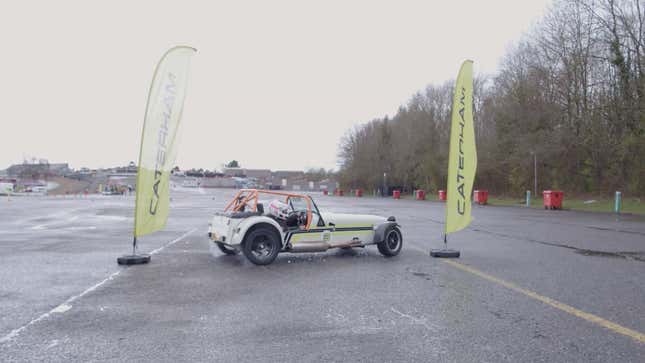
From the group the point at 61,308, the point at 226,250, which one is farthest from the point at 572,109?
the point at 61,308

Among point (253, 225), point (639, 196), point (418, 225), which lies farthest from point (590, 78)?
point (253, 225)

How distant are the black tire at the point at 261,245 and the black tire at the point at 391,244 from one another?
2.13 meters

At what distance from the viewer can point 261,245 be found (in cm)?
880

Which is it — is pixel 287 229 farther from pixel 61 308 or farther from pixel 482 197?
pixel 482 197

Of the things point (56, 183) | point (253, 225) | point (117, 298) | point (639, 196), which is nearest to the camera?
point (117, 298)

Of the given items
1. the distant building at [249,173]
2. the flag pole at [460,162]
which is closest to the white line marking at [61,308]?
the flag pole at [460,162]

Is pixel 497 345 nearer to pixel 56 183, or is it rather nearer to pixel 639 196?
pixel 639 196

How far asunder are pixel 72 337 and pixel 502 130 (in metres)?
39.7

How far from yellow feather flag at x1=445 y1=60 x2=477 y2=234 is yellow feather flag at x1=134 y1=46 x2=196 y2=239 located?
514 cm

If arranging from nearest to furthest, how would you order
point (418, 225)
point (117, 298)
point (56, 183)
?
point (117, 298) < point (418, 225) < point (56, 183)

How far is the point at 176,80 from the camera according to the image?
362 inches

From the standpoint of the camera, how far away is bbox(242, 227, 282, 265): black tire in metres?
8.59

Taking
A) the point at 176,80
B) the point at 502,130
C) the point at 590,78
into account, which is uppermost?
the point at 590,78

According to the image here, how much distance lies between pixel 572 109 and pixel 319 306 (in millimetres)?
35377
